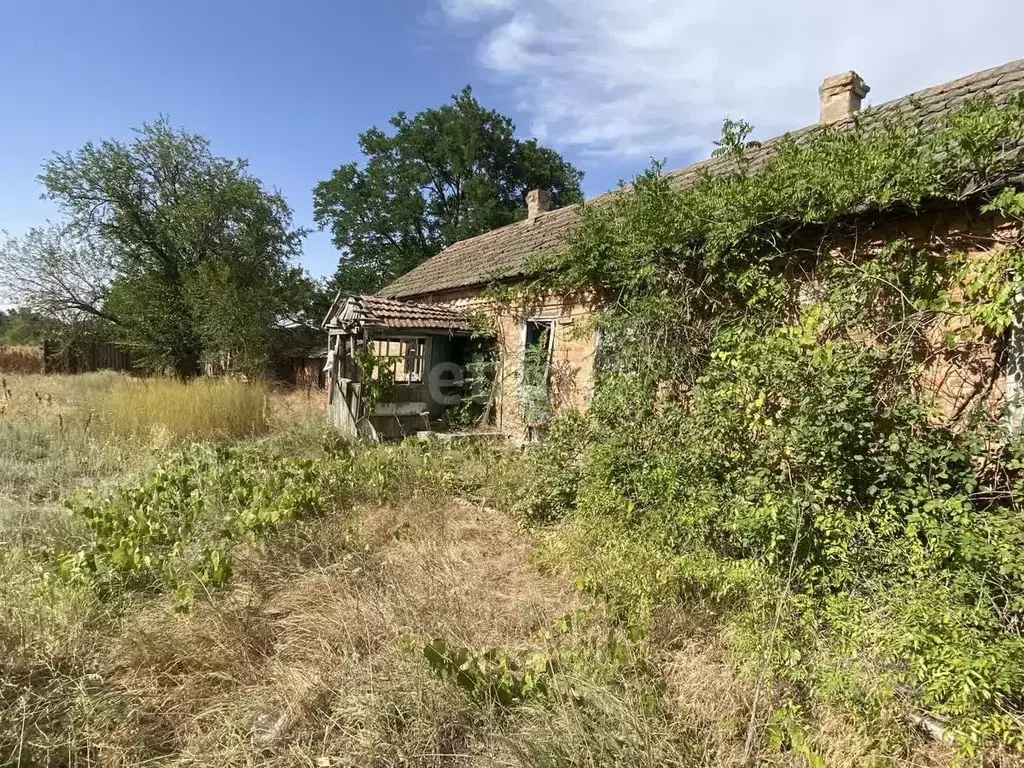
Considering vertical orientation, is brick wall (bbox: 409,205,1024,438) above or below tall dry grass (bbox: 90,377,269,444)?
above

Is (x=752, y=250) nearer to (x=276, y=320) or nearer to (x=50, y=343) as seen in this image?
(x=276, y=320)

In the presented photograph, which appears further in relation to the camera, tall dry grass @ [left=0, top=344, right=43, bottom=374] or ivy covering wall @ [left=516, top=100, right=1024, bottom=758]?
tall dry grass @ [left=0, top=344, right=43, bottom=374]

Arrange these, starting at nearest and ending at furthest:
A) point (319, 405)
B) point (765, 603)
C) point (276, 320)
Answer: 1. point (765, 603)
2. point (319, 405)
3. point (276, 320)

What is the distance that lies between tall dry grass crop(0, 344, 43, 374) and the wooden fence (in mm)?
672

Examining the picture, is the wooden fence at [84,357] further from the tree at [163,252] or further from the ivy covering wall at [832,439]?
the ivy covering wall at [832,439]

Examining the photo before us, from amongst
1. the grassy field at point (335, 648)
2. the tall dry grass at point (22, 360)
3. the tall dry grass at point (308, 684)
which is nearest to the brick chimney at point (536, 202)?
the grassy field at point (335, 648)

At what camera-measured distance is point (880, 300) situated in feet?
14.6

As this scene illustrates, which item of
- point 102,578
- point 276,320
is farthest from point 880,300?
point 276,320

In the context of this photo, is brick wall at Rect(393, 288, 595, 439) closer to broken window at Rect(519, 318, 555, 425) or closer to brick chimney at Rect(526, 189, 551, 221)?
broken window at Rect(519, 318, 555, 425)

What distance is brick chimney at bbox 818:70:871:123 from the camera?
7121 millimetres

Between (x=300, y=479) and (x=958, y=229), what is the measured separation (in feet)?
21.7

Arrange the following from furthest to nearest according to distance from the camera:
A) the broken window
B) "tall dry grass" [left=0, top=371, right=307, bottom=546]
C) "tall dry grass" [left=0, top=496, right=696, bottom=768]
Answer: the broken window → "tall dry grass" [left=0, top=371, right=307, bottom=546] → "tall dry grass" [left=0, top=496, right=696, bottom=768]

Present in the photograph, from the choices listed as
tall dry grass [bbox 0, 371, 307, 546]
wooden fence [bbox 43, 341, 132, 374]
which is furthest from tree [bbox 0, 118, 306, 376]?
tall dry grass [bbox 0, 371, 307, 546]

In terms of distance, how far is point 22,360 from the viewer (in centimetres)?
2167
